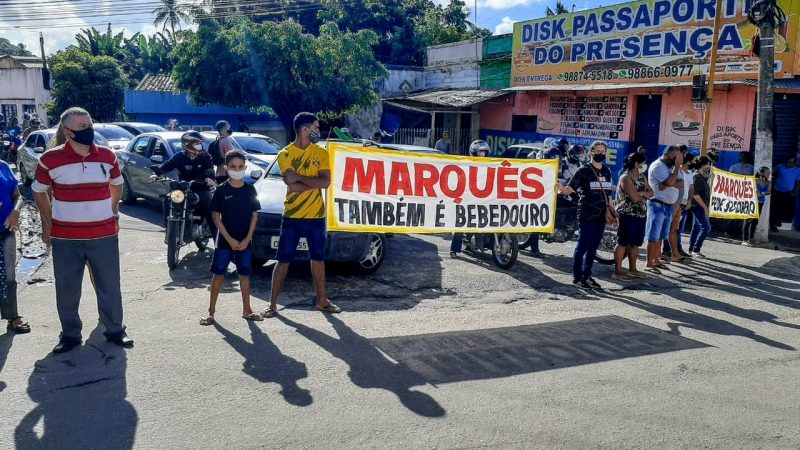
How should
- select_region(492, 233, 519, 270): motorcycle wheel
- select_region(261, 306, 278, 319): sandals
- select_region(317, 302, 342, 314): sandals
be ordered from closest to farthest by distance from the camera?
select_region(261, 306, 278, 319): sandals < select_region(317, 302, 342, 314): sandals < select_region(492, 233, 519, 270): motorcycle wheel

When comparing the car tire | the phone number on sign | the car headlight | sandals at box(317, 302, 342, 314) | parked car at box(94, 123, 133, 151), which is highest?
the phone number on sign

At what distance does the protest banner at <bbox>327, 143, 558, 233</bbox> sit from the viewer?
7004 millimetres

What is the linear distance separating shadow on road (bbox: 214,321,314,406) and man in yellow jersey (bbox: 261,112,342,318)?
73 centimetres

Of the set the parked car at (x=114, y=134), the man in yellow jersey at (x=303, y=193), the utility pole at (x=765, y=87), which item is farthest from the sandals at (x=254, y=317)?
the parked car at (x=114, y=134)

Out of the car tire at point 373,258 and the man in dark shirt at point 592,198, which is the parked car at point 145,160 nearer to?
the car tire at point 373,258

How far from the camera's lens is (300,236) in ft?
21.7

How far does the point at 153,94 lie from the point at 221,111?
3.48 metres

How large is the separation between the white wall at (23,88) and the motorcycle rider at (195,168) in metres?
40.4

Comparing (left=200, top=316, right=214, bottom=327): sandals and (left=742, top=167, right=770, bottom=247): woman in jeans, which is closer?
(left=200, top=316, right=214, bottom=327): sandals

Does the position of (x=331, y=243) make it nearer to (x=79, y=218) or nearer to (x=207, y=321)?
(x=207, y=321)

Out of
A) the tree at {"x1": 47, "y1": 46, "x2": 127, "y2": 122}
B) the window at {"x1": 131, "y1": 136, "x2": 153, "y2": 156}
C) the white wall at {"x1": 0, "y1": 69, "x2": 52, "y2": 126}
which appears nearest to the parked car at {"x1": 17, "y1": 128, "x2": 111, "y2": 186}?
the window at {"x1": 131, "y1": 136, "x2": 153, "y2": 156}

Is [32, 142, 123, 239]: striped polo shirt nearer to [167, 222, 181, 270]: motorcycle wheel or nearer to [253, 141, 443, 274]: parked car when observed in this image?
[253, 141, 443, 274]: parked car

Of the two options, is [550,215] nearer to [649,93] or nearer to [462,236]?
[462,236]

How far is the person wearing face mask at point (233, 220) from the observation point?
6.26 m
